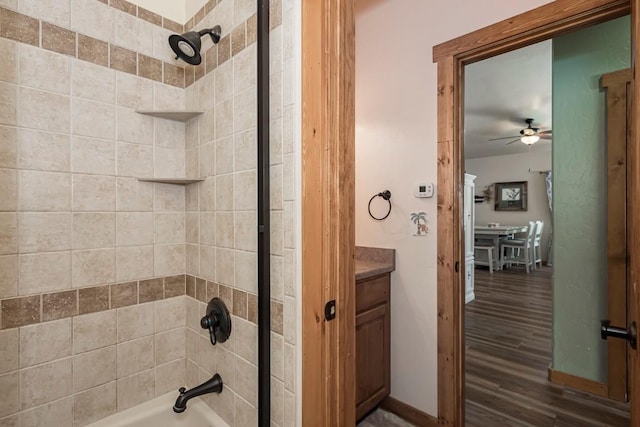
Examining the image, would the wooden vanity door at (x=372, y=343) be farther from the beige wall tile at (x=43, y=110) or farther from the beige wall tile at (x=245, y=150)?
the beige wall tile at (x=43, y=110)

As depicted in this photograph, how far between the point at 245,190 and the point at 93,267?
2.35 ft

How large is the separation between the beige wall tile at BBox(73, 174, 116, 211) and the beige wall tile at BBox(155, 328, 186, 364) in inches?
25.2

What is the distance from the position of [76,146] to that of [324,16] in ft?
3.51

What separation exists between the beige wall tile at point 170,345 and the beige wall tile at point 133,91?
1.05 m

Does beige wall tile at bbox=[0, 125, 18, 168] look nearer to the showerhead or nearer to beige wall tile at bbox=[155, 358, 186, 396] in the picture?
the showerhead

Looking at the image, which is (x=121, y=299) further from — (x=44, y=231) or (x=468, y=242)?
(x=468, y=242)

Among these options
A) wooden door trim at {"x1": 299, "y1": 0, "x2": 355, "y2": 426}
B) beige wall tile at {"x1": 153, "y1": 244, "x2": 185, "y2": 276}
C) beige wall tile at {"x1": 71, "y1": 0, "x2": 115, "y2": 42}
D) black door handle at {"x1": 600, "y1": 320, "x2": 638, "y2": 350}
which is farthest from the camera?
beige wall tile at {"x1": 153, "y1": 244, "x2": 185, "y2": 276}

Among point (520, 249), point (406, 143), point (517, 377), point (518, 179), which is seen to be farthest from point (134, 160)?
point (518, 179)

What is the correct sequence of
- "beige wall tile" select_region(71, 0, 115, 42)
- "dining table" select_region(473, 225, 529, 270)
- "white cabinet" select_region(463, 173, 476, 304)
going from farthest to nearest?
"dining table" select_region(473, 225, 529, 270), "white cabinet" select_region(463, 173, 476, 304), "beige wall tile" select_region(71, 0, 115, 42)

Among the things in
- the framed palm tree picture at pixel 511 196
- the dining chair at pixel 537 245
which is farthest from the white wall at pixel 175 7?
the framed palm tree picture at pixel 511 196

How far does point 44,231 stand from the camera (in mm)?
1168

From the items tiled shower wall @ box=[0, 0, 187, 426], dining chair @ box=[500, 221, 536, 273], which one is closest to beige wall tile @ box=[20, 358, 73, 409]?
tiled shower wall @ box=[0, 0, 187, 426]

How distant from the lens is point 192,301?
1.51m

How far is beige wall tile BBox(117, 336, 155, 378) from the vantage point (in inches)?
53.1
